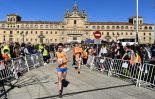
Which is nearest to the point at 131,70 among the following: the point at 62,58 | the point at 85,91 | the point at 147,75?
the point at 147,75

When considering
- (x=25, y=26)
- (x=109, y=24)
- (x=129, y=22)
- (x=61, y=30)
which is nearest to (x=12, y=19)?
(x=25, y=26)

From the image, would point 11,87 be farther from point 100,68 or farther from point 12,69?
point 100,68

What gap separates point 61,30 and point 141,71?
120142mm

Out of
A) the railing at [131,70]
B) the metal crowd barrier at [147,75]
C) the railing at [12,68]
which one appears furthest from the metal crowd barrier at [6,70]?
the metal crowd barrier at [147,75]

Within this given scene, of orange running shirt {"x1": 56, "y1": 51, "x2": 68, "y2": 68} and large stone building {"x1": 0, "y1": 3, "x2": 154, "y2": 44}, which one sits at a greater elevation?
large stone building {"x1": 0, "y1": 3, "x2": 154, "y2": 44}

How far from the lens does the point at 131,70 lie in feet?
38.5

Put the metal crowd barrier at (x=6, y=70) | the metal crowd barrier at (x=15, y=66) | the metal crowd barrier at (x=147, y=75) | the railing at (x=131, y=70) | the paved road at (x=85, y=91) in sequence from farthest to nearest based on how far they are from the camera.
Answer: the metal crowd barrier at (x=15, y=66) → the metal crowd barrier at (x=6, y=70) → the railing at (x=131, y=70) → the metal crowd barrier at (x=147, y=75) → the paved road at (x=85, y=91)

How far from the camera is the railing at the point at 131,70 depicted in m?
10.4

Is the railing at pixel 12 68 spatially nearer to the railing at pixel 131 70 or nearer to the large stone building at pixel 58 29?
the railing at pixel 131 70

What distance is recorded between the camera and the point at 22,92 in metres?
9.68

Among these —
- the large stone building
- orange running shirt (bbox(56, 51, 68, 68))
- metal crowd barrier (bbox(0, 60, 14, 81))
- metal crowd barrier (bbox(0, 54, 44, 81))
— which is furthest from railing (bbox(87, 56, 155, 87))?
the large stone building

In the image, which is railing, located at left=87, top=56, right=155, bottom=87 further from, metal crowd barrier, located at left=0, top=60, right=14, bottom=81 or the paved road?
metal crowd barrier, located at left=0, top=60, right=14, bottom=81

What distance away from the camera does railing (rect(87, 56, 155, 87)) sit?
10430mm

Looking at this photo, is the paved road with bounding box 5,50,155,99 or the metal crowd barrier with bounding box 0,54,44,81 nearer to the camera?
the paved road with bounding box 5,50,155,99
